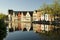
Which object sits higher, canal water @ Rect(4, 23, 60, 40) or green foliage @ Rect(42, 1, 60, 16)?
green foliage @ Rect(42, 1, 60, 16)

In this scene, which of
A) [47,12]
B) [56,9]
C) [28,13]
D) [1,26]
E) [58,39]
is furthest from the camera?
[28,13]

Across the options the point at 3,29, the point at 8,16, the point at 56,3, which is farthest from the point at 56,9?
the point at 8,16

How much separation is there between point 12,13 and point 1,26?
64711 mm

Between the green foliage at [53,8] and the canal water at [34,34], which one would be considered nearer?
the canal water at [34,34]

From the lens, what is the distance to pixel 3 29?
986cm

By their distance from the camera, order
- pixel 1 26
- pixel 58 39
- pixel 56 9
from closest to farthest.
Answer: pixel 1 26, pixel 58 39, pixel 56 9

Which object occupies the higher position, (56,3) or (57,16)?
(56,3)

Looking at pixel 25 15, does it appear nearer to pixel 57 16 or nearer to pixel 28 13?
pixel 28 13

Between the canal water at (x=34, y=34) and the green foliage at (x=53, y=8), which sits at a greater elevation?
the green foliage at (x=53, y=8)

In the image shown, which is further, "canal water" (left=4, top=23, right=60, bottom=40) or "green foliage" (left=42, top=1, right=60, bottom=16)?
"green foliage" (left=42, top=1, right=60, bottom=16)

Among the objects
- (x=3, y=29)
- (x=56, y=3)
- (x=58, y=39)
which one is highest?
(x=56, y=3)

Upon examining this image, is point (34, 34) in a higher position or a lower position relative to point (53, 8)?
lower

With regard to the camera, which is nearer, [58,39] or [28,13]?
[58,39]

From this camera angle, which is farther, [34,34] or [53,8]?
[53,8]
